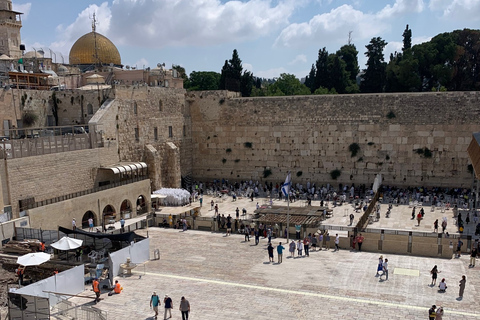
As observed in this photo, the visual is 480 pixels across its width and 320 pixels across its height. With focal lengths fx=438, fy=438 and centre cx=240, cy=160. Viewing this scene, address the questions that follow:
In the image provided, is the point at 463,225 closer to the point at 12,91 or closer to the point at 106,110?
the point at 106,110

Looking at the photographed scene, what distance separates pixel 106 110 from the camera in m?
23.8

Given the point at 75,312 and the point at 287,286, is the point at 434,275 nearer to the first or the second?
the point at 287,286

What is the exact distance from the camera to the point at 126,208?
2364 cm

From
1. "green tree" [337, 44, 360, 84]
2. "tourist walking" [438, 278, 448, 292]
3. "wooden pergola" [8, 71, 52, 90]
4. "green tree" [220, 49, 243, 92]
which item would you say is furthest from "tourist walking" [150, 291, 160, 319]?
"green tree" [337, 44, 360, 84]

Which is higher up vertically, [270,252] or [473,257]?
[270,252]

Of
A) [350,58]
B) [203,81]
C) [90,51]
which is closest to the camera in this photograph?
[90,51]

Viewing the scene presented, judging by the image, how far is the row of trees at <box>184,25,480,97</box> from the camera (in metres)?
37.4

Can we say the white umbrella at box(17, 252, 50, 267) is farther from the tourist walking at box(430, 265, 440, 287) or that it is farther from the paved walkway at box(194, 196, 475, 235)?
the tourist walking at box(430, 265, 440, 287)

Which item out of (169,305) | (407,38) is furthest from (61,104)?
(407,38)

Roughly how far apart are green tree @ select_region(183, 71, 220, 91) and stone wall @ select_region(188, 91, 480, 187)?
24.7m

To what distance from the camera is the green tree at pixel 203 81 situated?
56.7 m

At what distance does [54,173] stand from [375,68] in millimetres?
33378

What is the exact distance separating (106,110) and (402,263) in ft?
54.8

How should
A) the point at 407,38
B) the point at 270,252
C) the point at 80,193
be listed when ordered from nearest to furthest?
the point at 270,252, the point at 80,193, the point at 407,38
